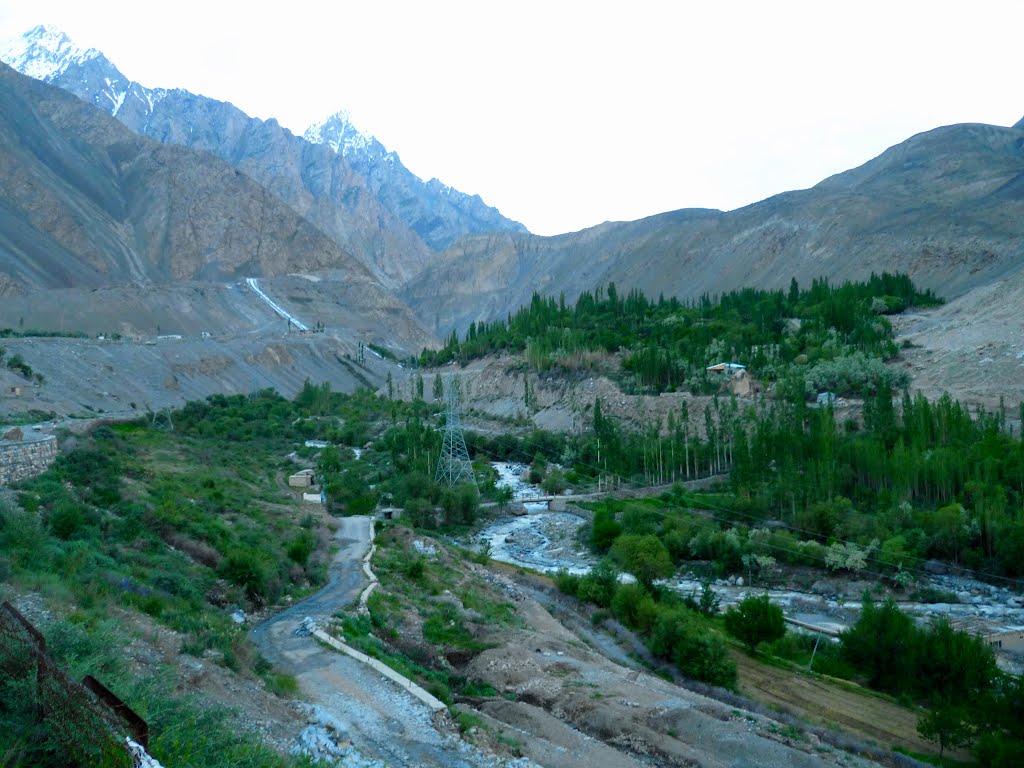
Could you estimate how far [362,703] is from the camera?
13.8 m

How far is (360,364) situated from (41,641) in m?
111

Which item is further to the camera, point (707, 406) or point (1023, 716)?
point (707, 406)

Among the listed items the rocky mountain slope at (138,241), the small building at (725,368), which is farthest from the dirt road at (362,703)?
the rocky mountain slope at (138,241)

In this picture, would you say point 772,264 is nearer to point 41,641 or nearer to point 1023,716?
point 1023,716

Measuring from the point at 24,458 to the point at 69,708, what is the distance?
1686 centimetres

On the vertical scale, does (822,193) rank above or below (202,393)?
above

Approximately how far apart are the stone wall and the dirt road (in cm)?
794

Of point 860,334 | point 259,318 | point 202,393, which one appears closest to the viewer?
point 860,334

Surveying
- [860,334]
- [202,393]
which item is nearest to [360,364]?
[202,393]

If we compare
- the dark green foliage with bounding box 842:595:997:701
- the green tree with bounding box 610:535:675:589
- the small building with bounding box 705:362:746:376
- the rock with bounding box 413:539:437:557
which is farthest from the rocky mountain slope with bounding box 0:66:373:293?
the dark green foliage with bounding box 842:595:997:701

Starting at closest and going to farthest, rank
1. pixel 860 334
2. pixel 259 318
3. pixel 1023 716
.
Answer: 1. pixel 1023 716
2. pixel 860 334
3. pixel 259 318

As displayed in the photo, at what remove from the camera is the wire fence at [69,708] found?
773cm

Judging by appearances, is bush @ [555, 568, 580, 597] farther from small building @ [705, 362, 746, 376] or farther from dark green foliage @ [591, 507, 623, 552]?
small building @ [705, 362, 746, 376]

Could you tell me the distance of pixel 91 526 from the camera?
19000 millimetres
